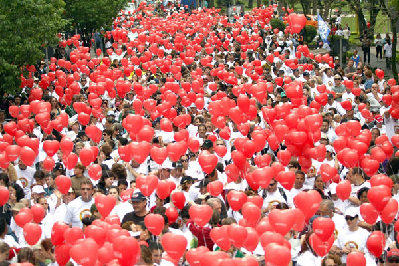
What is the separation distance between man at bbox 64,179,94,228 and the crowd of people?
0.6 inches

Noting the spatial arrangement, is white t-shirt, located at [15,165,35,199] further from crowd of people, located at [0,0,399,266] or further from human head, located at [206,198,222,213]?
human head, located at [206,198,222,213]

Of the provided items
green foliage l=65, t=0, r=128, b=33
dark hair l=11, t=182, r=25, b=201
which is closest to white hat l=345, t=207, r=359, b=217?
dark hair l=11, t=182, r=25, b=201

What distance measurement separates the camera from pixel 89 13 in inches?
1136

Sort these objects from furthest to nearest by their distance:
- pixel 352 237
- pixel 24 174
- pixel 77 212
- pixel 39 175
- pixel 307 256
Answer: pixel 24 174 < pixel 39 175 < pixel 77 212 < pixel 352 237 < pixel 307 256

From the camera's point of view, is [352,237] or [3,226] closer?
[352,237]

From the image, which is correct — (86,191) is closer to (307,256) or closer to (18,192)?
(18,192)

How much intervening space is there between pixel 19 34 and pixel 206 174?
9110 mm

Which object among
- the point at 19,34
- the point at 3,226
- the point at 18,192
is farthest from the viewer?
the point at 19,34

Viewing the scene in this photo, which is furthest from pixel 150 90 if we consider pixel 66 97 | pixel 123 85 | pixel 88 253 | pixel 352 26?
pixel 352 26

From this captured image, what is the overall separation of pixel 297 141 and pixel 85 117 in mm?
4898

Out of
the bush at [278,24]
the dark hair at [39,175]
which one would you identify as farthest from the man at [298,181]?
the bush at [278,24]

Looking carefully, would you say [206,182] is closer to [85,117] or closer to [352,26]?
[85,117]

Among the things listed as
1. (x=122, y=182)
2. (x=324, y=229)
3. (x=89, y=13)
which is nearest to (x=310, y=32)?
(x=89, y=13)

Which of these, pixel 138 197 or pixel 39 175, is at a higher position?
pixel 138 197
